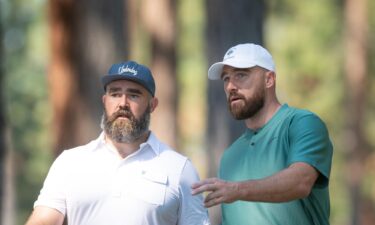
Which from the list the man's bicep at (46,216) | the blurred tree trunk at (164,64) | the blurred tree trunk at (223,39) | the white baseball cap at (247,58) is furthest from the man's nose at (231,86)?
the blurred tree trunk at (164,64)

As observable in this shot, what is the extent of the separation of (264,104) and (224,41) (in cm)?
491

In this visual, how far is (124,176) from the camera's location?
6.86m

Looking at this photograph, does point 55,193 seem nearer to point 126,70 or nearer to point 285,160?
point 126,70

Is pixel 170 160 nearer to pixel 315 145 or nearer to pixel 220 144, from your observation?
pixel 315 145

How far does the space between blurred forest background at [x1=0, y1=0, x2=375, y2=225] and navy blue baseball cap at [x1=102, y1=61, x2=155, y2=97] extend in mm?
4245

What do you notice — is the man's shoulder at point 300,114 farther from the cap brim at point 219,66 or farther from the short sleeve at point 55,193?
the short sleeve at point 55,193

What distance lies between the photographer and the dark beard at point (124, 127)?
22.5ft

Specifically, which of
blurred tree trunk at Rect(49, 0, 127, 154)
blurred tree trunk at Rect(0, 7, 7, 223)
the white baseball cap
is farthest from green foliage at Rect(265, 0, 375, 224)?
the white baseball cap

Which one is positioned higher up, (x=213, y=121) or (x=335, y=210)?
(x=213, y=121)

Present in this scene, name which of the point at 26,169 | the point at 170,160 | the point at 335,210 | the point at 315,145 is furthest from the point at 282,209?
the point at 26,169

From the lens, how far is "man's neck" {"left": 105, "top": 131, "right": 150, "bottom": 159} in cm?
698

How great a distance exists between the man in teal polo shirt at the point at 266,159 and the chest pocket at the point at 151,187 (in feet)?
1.25

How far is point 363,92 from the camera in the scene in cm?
3391

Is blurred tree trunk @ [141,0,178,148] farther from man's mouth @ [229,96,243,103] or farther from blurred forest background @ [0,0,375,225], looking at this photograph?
man's mouth @ [229,96,243,103]
